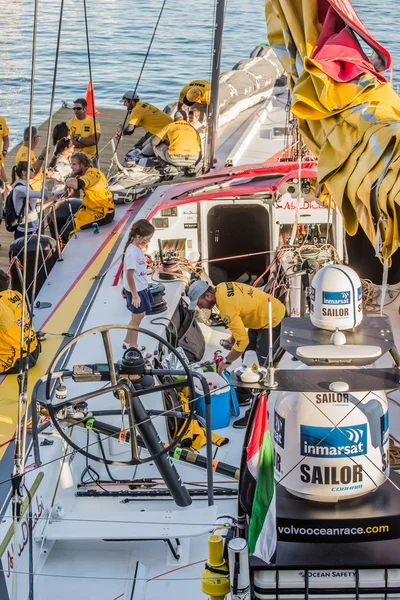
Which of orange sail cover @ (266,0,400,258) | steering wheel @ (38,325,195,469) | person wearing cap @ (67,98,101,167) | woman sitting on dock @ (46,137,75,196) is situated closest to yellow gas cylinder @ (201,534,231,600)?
steering wheel @ (38,325,195,469)

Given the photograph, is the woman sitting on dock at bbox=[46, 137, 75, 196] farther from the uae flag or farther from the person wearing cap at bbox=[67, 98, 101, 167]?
the uae flag

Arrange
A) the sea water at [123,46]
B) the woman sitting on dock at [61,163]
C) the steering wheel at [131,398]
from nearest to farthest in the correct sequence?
1. the steering wheel at [131,398]
2. the woman sitting on dock at [61,163]
3. the sea water at [123,46]

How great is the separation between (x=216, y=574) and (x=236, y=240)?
5866mm

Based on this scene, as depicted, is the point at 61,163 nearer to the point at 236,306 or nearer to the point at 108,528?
the point at 236,306

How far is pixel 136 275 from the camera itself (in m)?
6.29

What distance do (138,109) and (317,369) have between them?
343 inches

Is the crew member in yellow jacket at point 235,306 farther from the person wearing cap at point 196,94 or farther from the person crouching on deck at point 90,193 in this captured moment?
the person wearing cap at point 196,94

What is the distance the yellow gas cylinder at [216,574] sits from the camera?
2.94 meters

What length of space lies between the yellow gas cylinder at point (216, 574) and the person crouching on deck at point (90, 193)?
241 inches

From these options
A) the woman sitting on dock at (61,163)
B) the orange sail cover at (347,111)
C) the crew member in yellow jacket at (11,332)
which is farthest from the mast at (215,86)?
the orange sail cover at (347,111)

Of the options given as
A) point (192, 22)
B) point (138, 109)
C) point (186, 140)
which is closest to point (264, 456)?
point (186, 140)

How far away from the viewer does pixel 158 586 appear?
4191 millimetres

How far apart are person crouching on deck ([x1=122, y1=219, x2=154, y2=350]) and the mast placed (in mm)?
3361

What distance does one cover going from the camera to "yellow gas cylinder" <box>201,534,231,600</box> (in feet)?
9.63
